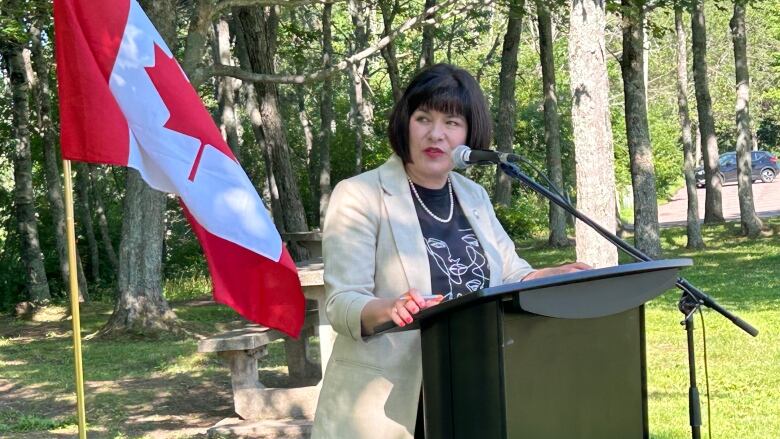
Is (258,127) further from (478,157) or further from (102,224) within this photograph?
(478,157)

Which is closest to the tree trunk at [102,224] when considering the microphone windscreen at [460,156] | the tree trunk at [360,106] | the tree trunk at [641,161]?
the tree trunk at [360,106]

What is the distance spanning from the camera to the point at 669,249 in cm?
2575

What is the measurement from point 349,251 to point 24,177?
59.2 feet

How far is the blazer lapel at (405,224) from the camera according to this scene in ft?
10.1

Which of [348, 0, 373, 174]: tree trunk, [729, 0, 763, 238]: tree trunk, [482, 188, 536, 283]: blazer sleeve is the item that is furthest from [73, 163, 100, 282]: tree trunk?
[482, 188, 536, 283]: blazer sleeve

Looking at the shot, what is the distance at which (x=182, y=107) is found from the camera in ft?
15.2

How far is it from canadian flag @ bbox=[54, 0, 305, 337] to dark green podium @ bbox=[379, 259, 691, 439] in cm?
164

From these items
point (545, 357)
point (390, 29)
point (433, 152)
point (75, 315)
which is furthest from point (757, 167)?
point (545, 357)

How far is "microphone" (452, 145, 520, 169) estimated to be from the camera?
10.1 feet

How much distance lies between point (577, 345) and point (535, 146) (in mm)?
38479

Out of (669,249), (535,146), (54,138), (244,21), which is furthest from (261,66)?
(535,146)

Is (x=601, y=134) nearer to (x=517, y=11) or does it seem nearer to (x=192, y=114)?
(x=192, y=114)

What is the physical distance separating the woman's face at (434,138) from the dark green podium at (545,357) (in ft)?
1.98

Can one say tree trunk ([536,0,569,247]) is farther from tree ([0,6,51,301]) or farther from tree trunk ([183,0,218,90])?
tree trunk ([183,0,218,90])
